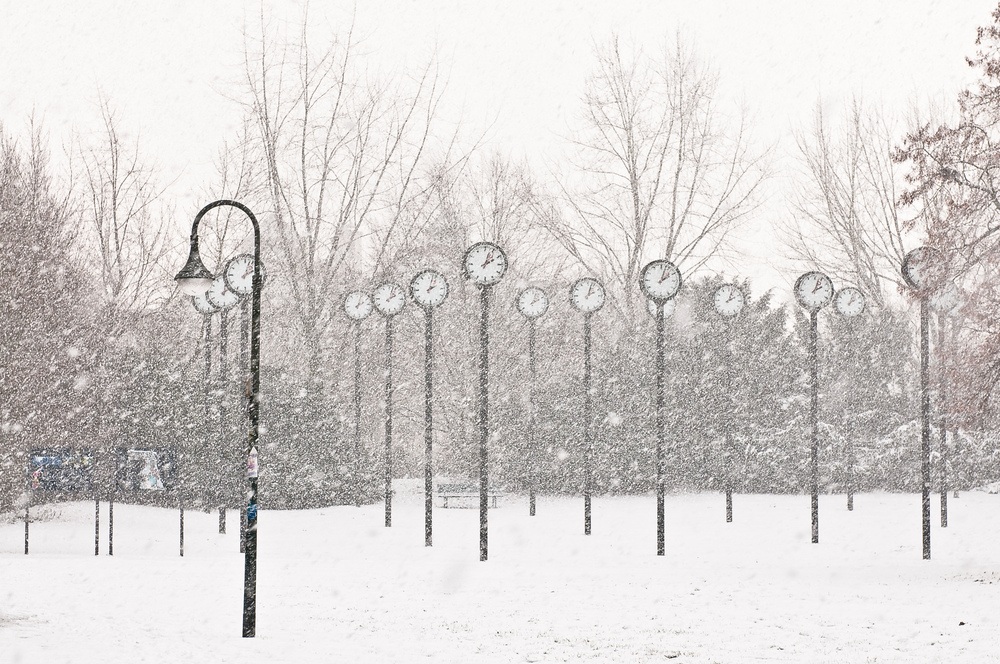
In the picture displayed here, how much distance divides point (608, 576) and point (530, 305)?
1036 centimetres

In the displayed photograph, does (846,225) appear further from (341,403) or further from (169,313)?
(169,313)

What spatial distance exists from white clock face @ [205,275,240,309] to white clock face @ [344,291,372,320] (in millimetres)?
4327

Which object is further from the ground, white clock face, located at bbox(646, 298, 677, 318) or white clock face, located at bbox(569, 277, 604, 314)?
white clock face, located at bbox(646, 298, 677, 318)

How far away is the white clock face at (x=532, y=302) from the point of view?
83.1 ft

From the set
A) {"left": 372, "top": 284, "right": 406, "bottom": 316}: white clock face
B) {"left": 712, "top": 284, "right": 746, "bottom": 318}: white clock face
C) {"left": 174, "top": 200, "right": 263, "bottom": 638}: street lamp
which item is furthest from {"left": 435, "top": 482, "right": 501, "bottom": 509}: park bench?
{"left": 174, "top": 200, "right": 263, "bottom": 638}: street lamp

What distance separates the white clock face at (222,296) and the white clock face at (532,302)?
6568 mm

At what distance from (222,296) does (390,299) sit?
3.83 m

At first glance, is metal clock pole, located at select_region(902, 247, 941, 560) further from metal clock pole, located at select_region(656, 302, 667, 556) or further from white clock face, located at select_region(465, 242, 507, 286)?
white clock face, located at select_region(465, 242, 507, 286)

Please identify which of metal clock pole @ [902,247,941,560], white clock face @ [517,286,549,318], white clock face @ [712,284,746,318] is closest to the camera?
metal clock pole @ [902,247,941,560]

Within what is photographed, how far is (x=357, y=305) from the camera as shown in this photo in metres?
27.3

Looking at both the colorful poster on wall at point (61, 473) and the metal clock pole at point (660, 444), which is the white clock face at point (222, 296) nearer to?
the colorful poster on wall at point (61, 473)

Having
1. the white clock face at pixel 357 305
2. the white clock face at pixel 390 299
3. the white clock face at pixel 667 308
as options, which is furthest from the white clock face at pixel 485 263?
A: the white clock face at pixel 667 308

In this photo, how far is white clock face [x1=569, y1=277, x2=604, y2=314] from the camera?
22625 mm

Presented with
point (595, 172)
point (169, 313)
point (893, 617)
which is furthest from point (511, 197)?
point (893, 617)
